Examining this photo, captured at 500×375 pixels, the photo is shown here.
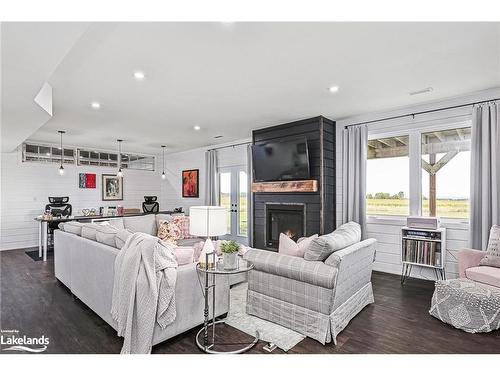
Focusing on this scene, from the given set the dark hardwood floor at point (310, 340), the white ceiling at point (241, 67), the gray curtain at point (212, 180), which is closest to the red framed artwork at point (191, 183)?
the gray curtain at point (212, 180)

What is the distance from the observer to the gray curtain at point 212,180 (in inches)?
291

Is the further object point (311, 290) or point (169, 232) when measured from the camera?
point (169, 232)

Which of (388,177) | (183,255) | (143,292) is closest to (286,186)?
(388,177)

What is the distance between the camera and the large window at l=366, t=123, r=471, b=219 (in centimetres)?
401

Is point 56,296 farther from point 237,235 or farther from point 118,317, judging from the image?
point 237,235

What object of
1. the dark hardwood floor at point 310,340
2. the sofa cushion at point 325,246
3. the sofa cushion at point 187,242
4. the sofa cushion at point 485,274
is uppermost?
the sofa cushion at point 325,246

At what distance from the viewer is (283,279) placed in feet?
8.66

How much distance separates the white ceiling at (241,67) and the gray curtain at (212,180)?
261 centimetres

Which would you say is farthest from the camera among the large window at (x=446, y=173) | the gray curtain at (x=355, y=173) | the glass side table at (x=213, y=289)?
the gray curtain at (x=355, y=173)

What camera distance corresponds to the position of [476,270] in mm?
2945

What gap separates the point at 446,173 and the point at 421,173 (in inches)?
12.4

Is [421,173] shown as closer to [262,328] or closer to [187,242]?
[262,328]

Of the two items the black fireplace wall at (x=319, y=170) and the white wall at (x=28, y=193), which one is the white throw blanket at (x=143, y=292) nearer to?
the black fireplace wall at (x=319, y=170)
